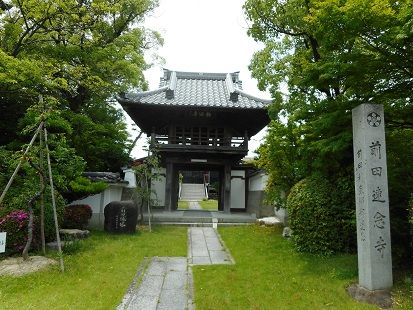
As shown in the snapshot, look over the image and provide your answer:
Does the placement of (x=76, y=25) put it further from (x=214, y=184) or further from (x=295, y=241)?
(x=214, y=184)

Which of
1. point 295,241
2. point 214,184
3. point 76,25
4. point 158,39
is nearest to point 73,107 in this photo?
point 76,25

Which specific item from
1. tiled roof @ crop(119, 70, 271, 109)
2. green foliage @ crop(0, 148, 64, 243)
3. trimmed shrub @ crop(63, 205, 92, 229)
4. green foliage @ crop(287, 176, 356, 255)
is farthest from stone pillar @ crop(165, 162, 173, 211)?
green foliage @ crop(287, 176, 356, 255)

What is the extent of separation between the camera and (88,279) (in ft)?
21.6

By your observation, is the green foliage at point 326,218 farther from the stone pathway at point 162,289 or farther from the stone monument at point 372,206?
the stone pathway at point 162,289

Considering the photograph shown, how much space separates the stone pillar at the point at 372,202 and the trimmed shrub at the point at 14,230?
7586 mm

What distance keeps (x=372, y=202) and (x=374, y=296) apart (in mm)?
1505

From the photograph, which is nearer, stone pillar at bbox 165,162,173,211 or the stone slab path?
the stone slab path

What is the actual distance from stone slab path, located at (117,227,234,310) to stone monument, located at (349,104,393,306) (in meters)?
3.00

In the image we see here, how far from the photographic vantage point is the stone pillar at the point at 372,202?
546cm

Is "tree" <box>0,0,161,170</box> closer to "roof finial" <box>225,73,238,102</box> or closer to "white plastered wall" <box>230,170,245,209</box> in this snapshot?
"roof finial" <box>225,73,238,102</box>

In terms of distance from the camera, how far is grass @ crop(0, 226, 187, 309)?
5363 mm

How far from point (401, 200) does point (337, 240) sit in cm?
183

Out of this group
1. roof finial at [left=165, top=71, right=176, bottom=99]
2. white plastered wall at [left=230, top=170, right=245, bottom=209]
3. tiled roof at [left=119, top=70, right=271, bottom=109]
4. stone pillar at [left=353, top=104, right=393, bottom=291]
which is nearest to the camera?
stone pillar at [left=353, top=104, right=393, bottom=291]

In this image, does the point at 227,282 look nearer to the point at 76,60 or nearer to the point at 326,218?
the point at 326,218
